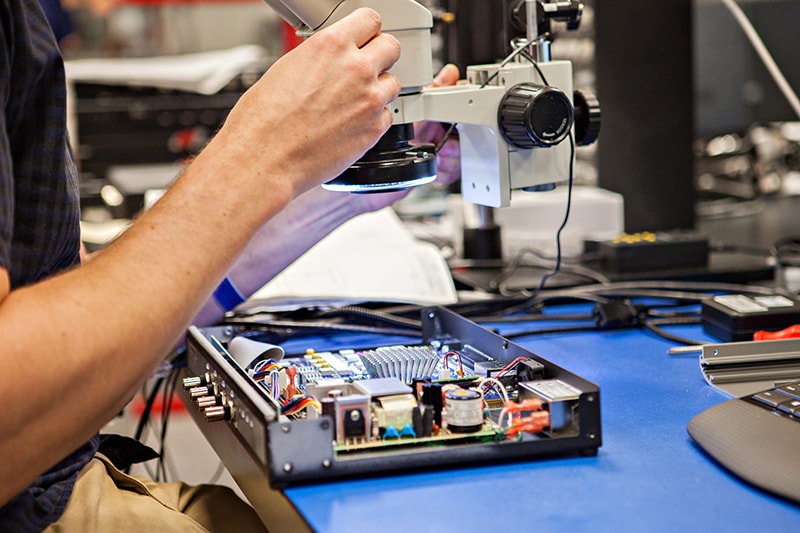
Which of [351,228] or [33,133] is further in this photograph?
[351,228]

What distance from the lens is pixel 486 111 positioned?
1.10m

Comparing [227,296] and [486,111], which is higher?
[486,111]

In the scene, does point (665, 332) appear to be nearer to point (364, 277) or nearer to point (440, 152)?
point (440, 152)

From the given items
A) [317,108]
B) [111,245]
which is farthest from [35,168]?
[317,108]

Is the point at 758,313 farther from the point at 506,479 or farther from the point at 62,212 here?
the point at 62,212

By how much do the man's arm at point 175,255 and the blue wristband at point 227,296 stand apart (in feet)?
1.61

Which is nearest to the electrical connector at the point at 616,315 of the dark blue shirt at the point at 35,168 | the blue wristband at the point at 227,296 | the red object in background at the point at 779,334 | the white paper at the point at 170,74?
the red object in background at the point at 779,334

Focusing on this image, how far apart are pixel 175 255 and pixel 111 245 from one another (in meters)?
0.06

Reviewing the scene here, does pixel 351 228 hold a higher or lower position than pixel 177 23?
lower

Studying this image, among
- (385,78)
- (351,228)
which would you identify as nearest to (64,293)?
(385,78)

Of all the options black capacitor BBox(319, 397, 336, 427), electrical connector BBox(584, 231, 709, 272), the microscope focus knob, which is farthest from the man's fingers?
electrical connector BBox(584, 231, 709, 272)

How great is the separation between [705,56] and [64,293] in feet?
6.52

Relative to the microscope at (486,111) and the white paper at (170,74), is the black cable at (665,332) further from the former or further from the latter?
the white paper at (170,74)

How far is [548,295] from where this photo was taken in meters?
1.42
